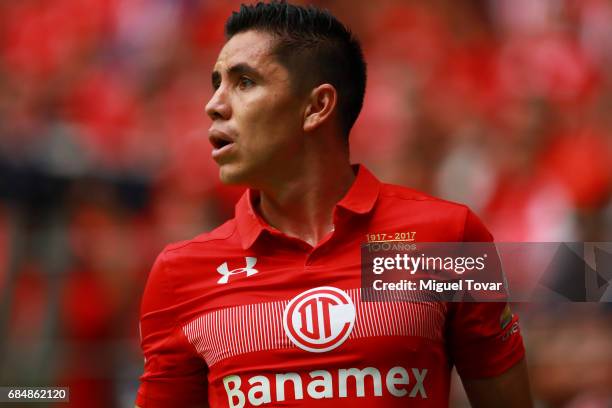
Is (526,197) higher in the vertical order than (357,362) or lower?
higher

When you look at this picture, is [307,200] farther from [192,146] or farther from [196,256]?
[192,146]

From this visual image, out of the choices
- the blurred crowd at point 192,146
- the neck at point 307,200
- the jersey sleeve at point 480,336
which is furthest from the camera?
the blurred crowd at point 192,146

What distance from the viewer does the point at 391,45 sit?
18.8ft

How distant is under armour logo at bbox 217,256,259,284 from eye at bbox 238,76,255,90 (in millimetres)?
434

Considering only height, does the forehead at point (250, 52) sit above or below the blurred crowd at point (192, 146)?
below

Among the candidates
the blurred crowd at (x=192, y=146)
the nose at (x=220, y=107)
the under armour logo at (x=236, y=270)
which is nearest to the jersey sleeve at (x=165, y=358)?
the under armour logo at (x=236, y=270)

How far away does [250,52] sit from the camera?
255 cm

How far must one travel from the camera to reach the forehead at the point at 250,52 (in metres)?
2.54

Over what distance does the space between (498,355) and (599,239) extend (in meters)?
2.33

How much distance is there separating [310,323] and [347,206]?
0.33 m

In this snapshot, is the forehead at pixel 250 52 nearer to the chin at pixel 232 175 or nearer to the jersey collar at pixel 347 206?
the chin at pixel 232 175

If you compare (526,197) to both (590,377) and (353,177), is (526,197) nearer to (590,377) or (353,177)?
(590,377)

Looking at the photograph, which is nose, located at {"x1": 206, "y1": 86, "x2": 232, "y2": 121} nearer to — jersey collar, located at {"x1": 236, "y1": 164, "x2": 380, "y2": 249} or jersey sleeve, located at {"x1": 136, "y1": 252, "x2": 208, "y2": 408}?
jersey collar, located at {"x1": 236, "y1": 164, "x2": 380, "y2": 249}

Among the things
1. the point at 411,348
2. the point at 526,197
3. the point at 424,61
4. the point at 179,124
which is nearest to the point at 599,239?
the point at 526,197
